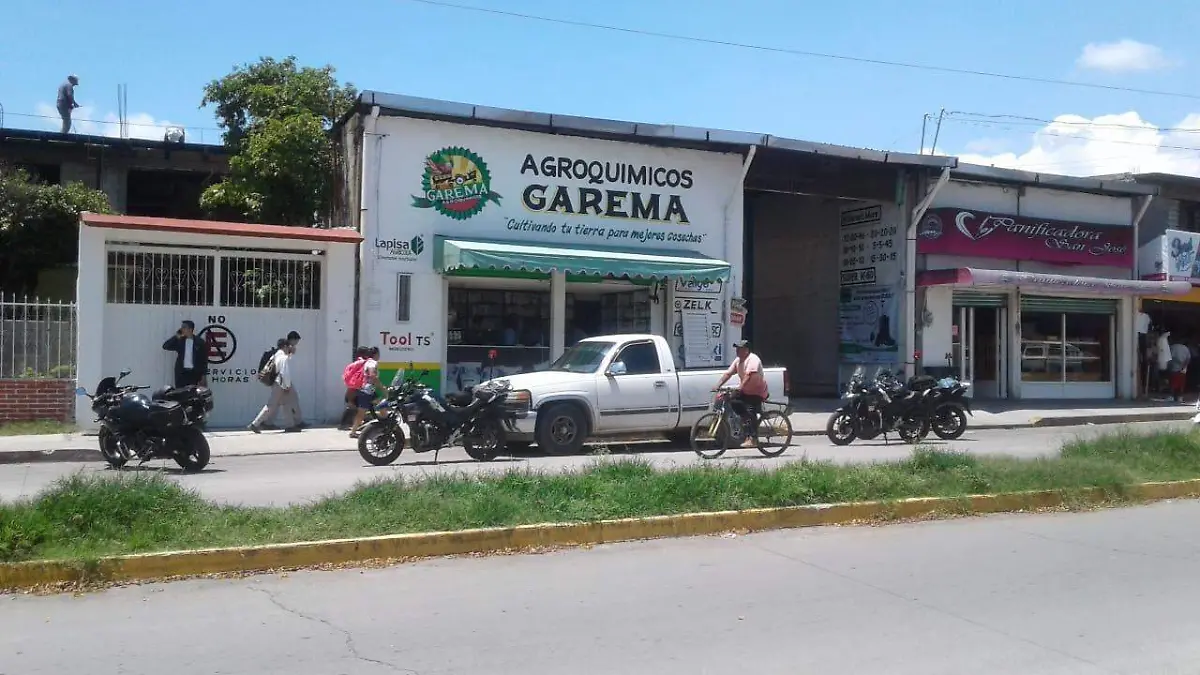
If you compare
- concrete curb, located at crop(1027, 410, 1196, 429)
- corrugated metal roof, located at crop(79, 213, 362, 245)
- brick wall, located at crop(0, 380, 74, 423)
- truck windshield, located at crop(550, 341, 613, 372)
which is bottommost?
concrete curb, located at crop(1027, 410, 1196, 429)

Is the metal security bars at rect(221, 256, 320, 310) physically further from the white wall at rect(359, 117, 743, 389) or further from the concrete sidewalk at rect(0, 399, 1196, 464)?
the concrete sidewalk at rect(0, 399, 1196, 464)

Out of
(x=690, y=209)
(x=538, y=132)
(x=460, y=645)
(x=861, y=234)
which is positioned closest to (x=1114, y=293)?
(x=861, y=234)

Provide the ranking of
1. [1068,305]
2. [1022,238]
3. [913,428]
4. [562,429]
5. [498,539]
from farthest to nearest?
[1068,305]
[1022,238]
[913,428]
[562,429]
[498,539]

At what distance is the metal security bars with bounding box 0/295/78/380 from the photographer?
16594 mm

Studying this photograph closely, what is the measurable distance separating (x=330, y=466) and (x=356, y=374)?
307 cm

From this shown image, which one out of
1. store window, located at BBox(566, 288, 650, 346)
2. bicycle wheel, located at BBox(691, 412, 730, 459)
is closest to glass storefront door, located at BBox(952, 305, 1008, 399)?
store window, located at BBox(566, 288, 650, 346)

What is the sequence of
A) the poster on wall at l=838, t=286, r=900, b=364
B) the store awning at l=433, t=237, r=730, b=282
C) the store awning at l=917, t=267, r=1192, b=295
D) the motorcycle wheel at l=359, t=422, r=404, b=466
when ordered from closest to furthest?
the motorcycle wheel at l=359, t=422, r=404, b=466
the store awning at l=433, t=237, r=730, b=282
the store awning at l=917, t=267, r=1192, b=295
the poster on wall at l=838, t=286, r=900, b=364

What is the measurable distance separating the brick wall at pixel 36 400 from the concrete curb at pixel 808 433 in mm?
2524

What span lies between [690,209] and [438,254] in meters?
5.62

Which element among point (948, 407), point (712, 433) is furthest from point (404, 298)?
point (948, 407)

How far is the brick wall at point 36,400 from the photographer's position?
54.0 feet

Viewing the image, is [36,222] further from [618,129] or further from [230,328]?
[618,129]

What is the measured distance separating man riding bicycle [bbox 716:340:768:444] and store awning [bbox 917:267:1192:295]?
34.7 ft

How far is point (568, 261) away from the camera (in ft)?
62.1
